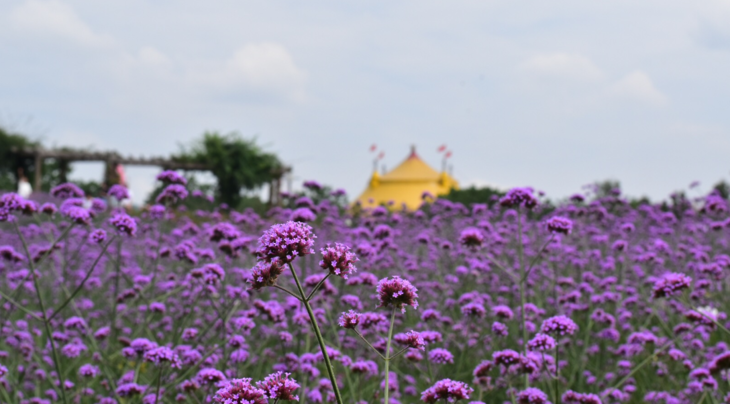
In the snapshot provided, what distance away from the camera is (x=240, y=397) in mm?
1778

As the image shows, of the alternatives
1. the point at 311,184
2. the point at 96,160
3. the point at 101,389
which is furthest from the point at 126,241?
the point at 96,160

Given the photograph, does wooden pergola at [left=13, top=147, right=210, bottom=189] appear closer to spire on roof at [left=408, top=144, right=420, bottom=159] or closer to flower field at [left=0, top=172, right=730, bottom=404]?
spire on roof at [left=408, top=144, right=420, bottom=159]

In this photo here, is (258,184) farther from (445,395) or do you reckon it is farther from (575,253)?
(445,395)

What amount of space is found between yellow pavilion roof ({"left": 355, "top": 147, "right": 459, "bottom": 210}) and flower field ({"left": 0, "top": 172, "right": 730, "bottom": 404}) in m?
18.8

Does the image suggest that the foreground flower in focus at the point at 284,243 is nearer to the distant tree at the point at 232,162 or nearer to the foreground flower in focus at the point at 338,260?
the foreground flower in focus at the point at 338,260

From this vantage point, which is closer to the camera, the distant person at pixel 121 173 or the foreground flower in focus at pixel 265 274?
the foreground flower in focus at pixel 265 274

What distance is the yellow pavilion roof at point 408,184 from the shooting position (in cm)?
2936

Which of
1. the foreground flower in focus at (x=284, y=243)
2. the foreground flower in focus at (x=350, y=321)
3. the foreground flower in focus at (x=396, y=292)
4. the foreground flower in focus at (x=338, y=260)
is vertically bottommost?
the foreground flower in focus at (x=350, y=321)

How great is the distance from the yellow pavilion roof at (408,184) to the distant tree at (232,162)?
452 centimetres

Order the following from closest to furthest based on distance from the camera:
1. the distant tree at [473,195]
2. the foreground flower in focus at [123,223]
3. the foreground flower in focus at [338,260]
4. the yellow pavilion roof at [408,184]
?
1. the foreground flower in focus at [338,260]
2. the foreground flower in focus at [123,223]
3. the distant tree at [473,195]
4. the yellow pavilion roof at [408,184]

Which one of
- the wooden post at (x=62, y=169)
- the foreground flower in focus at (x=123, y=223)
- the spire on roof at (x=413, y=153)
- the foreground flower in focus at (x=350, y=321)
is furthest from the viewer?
the spire on roof at (x=413, y=153)

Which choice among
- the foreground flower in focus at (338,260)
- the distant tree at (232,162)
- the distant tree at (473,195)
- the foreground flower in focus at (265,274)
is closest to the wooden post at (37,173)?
the distant tree at (232,162)

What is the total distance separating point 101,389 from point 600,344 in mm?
4269

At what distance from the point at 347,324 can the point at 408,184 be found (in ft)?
90.9
